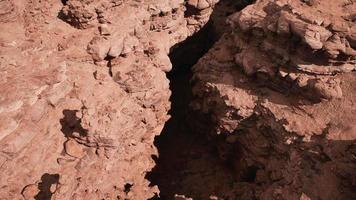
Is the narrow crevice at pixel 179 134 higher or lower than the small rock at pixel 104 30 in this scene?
lower

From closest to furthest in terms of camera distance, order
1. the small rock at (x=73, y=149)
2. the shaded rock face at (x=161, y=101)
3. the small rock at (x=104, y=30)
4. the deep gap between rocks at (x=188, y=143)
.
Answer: the shaded rock face at (x=161, y=101), the small rock at (x=73, y=149), the small rock at (x=104, y=30), the deep gap between rocks at (x=188, y=143)

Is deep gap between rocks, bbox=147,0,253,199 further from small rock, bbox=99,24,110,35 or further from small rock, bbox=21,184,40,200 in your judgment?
small rock, bbox=21,184,40,200

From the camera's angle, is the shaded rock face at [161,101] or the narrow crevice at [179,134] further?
the narrow crevice at [179,134]

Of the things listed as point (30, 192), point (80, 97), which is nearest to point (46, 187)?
point (30, 192)

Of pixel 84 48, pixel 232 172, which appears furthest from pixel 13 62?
pixel 232 172

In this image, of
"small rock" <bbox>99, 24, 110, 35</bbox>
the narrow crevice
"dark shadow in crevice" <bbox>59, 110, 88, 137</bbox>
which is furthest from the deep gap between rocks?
"dark shadow in crevice" <bbox>59, 110, 88, 137</bbox>

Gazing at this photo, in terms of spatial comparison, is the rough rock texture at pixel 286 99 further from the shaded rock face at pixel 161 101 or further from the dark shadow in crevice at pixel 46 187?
the dark shadow in crevice at pixel 46 187

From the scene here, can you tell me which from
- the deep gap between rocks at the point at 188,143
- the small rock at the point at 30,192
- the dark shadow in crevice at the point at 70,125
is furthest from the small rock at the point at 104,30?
the small rock at the point at 30,192

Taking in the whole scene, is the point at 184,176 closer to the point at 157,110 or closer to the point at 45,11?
the point at 157,110
